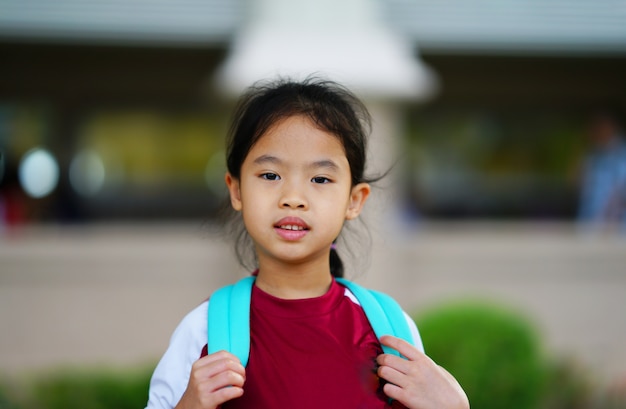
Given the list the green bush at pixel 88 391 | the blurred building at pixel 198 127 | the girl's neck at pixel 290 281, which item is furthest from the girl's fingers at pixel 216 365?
the blurred building at pixel 198 127

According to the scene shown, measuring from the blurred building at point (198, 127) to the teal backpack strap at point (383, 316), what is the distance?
281 inches

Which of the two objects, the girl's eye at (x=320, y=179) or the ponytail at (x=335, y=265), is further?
the ponytail at (x=335, y=265)

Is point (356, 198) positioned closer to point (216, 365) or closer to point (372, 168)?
point (216, 365)

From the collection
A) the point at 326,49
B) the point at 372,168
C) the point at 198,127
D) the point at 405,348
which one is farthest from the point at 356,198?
the point at 198,127

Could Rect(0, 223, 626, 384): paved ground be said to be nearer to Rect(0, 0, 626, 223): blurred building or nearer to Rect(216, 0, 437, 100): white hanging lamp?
Rect(216, 0, 437, 100): white hanging lamp

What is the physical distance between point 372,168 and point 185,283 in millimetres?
2516

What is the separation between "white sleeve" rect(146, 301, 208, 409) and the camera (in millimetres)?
1862

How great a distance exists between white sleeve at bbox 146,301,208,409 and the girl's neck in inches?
7.8

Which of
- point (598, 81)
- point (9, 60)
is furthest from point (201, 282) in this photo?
point (598, 81)

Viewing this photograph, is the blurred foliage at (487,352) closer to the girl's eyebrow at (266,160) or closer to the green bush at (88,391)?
the green bush at (88,391)

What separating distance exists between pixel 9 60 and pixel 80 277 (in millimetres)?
4135

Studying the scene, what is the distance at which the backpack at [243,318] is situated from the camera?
1819mm

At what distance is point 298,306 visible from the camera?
6.28ft

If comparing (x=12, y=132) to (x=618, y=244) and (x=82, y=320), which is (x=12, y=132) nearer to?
(x=82, y=320)
